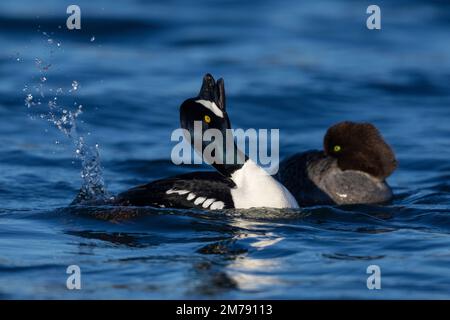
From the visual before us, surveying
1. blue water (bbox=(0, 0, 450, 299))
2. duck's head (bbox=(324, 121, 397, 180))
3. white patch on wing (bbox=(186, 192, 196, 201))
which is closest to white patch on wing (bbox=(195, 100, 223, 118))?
white patch on wing (bbox=(186, 192, 196, 201))

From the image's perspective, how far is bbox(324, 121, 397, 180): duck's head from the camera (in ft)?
38.7

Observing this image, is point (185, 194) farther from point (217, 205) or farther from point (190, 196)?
point (217, 205)

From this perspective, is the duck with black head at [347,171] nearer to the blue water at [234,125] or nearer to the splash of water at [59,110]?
the blue water at [234,125]

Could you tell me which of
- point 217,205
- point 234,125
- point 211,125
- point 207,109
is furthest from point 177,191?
point 234,125

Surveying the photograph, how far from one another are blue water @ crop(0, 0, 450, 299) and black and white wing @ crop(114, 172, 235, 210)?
0.13 meters

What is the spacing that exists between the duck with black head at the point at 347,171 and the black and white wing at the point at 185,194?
179 cm

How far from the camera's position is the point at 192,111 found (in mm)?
9867

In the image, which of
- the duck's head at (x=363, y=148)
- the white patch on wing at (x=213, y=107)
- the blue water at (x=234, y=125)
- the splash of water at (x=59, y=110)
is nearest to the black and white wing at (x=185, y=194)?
the blue water at (x=234, y=125)

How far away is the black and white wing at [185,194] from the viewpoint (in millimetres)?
9977

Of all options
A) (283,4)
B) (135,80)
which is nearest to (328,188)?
→ (135,80)

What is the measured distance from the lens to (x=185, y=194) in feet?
32.9

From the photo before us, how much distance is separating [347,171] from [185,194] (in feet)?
8.42

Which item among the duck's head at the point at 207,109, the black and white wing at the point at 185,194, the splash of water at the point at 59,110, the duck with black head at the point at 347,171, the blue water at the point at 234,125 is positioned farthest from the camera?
the splash of water at the point at 59,110
